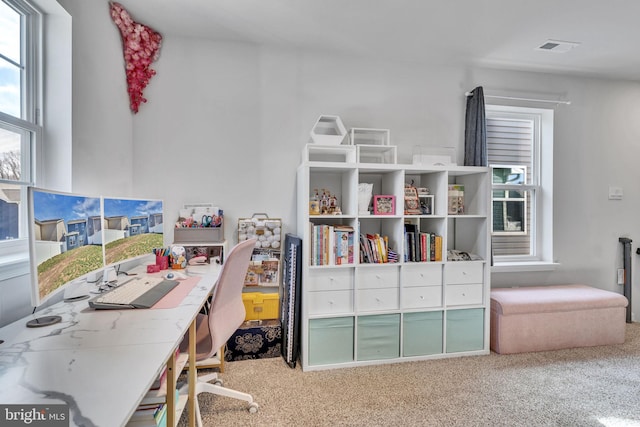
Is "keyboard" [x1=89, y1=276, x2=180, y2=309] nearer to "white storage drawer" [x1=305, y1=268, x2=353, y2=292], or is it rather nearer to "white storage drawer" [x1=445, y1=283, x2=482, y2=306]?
"white storage drawer" [x1=305, y1=268, x2=353, y2=292]

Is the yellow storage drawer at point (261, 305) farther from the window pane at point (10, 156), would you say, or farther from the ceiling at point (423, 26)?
the ceiling at point (423, 26)

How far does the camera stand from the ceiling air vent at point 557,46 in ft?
8.49

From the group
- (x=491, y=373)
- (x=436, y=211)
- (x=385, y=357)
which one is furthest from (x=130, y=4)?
(x=491, y=373)

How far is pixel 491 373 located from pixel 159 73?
3278 millimetres

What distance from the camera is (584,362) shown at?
2428 mm

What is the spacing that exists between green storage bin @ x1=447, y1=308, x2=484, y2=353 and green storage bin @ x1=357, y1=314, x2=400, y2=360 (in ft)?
1.45

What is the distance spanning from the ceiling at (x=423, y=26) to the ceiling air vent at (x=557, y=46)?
0.04m

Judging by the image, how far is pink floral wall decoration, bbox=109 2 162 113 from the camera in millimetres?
2236

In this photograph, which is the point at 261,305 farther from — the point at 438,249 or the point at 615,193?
the point at 615,193

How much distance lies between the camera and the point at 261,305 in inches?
99.7

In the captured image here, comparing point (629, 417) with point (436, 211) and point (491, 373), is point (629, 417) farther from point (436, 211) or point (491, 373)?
point (436, 211)

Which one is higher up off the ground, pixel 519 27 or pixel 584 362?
pixel 519 27

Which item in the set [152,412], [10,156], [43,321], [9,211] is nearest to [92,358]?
[152,412]

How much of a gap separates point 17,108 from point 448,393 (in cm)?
279
